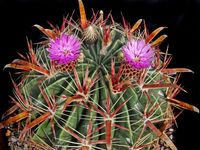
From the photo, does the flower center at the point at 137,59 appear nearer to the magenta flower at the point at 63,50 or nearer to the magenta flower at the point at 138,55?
the magenta flower at the point at 138,55

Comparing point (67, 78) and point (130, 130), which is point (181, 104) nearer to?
point (130, 130)

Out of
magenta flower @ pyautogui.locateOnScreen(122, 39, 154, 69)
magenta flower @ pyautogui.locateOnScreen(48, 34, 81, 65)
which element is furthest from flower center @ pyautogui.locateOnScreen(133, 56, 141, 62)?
magenta flower @ pyautogui.locateOnScreen(48, 34, 81, 65)

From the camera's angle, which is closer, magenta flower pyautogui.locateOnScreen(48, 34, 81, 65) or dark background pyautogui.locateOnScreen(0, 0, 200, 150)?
magenta flower pyautogui.locateOnScreen(48, 34, 81, 65)

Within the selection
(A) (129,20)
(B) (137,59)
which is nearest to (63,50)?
(B) (137,59)

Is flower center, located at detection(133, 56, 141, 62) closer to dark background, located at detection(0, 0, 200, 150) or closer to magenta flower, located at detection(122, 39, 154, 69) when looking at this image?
magenta flower, located at detection(122, 39, 154, 69)

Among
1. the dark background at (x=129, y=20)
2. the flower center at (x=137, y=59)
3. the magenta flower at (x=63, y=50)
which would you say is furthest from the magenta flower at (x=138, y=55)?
the dark background at (x=129, y=20)

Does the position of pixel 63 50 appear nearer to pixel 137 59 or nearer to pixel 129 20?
pixel 137 59
